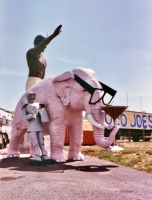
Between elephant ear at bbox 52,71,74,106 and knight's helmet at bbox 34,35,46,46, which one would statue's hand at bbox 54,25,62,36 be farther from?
elephant ear at bbox 52,71,74,106

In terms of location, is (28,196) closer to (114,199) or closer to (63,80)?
(114,199)

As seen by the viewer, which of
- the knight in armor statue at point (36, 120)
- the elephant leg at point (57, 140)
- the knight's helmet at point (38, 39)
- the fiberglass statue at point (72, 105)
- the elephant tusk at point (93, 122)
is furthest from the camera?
the knight's helmet at point (38, 39)

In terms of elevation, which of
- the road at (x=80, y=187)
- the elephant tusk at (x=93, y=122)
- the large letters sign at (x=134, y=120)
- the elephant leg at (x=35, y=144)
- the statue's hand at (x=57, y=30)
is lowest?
the road at (x=80, y=187)

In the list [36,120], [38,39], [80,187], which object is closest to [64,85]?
[36,120]

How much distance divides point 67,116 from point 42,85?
40.5 inches

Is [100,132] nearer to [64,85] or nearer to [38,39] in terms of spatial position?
[64,85]

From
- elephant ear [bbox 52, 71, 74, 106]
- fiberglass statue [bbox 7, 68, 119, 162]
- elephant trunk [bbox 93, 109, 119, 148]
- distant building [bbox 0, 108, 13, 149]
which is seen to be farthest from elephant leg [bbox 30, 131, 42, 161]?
distant building [bbox 0, 108, 13, 149]

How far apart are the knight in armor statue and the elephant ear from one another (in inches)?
19.2

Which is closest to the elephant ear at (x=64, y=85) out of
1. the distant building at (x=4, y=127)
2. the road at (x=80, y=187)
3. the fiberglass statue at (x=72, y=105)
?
the fiberglass statue at (x=72, y=105)

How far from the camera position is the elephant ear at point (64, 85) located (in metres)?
5.58

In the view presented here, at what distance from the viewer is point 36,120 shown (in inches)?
218

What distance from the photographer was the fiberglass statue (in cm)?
512

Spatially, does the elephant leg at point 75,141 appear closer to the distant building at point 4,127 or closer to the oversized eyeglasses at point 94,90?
the oversized eyeglasses at point 94,90

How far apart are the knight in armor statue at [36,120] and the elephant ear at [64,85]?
0.49 m
